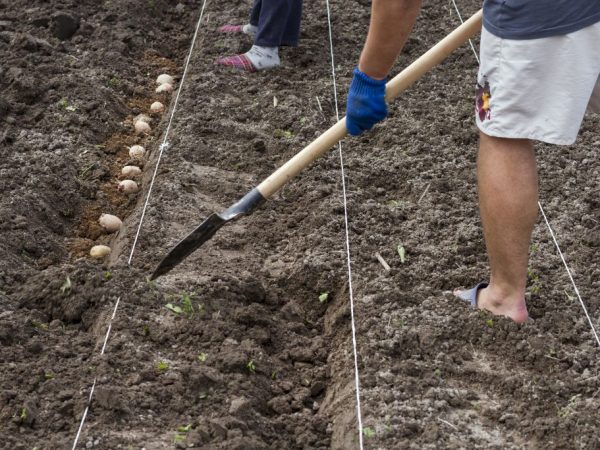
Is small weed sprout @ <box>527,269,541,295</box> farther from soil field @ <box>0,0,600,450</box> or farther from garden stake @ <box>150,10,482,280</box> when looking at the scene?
garden stake @ <box>150,10,482,280</box>

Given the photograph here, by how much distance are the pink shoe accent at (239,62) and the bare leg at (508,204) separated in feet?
8.62

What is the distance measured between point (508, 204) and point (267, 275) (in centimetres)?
111

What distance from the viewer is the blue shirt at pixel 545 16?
8.93ft

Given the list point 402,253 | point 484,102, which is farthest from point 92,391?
point 484,102

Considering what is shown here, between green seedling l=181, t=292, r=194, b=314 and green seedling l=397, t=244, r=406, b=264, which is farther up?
green seedling l=181, t=292, r=194, b=314

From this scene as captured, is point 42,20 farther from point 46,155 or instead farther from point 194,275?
point 194,275

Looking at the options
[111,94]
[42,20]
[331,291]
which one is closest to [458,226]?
[331,291]

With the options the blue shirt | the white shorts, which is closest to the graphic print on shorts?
the white shorts

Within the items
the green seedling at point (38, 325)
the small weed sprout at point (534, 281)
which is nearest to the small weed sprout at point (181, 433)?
the green seedling at point (38, 325)

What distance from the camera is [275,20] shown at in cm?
538

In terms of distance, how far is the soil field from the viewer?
9.41 feet

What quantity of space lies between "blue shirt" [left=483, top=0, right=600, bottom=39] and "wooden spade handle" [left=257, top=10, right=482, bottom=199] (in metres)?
0.49

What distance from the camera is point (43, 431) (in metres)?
2.77

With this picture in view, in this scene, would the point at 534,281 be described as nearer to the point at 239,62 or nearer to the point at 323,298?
the point at 323,298
